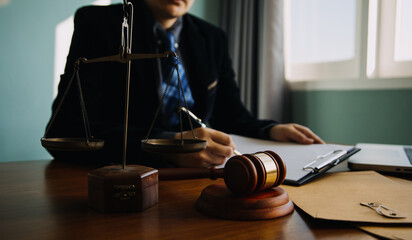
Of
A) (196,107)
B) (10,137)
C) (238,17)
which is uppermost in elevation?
(238,17)

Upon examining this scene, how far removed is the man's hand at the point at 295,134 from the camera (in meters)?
1.29

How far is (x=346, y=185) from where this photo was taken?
77 centimetres

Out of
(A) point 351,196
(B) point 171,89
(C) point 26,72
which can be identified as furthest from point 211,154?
(C) point 26,72

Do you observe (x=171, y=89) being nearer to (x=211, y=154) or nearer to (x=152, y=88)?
(x=152, y=88)

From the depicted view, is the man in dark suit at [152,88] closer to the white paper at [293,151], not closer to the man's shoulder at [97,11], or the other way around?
the man's shoulder at [97,11]

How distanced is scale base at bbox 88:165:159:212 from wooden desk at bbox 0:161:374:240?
15 millimetres

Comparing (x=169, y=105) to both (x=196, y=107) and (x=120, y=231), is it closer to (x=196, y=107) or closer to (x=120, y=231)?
(x=196, y=107)

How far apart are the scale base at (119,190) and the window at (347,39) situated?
1926mm

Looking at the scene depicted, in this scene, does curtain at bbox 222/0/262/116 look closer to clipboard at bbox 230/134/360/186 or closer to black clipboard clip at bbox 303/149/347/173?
clipboard at bbox 230/134/360/186

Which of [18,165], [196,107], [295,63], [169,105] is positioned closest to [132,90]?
[169,105]

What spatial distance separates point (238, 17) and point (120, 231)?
2.64m

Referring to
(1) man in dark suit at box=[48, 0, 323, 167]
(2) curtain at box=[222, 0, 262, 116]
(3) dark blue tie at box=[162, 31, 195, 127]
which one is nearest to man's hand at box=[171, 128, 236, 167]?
(1) man in dark suit at box=[48, 0, 323, 167]

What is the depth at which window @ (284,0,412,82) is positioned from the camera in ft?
6.92

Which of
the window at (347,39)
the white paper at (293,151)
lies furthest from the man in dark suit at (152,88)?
the window at (347,39)
